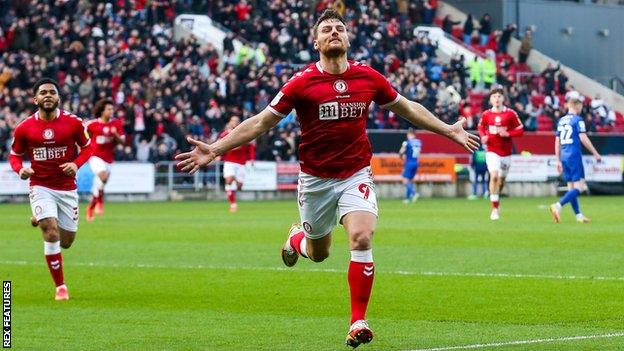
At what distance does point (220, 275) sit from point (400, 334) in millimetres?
6150

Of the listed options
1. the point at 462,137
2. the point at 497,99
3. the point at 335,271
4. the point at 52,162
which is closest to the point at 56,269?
the point at 52,162

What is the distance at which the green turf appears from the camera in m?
12.0

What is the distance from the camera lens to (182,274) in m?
18.1

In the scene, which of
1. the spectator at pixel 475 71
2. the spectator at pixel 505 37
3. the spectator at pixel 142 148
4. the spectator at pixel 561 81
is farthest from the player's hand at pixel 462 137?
the spectator at pixel 505 37

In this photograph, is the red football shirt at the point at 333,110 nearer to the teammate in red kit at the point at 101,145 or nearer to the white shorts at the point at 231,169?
the teammate in red kit at the point at 101,145

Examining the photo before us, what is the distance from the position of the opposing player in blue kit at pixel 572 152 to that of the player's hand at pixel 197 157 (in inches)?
690

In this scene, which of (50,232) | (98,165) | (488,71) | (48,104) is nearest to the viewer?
(50,232)

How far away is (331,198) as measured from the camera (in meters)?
12.0

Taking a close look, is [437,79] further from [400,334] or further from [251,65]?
[400,334]

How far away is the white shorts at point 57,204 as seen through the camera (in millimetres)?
15852

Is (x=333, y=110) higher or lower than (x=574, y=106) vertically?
higher

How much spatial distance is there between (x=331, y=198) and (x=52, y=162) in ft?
17.2

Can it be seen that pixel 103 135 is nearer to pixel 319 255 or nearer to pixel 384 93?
pixel 319 255

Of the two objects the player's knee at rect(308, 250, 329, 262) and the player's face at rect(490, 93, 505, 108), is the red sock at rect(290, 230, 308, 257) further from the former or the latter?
the player's face at rect(490, 93, 505, 108)
